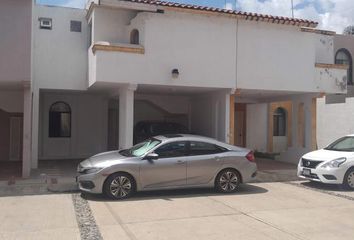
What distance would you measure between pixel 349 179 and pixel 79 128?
11.4 meters

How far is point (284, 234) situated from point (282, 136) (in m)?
16.0

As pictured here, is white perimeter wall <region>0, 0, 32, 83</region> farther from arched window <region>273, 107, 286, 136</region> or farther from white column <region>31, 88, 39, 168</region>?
arched window <region>273, 107, 286, 136</region>

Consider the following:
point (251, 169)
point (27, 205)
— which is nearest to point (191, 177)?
point (251, 169)

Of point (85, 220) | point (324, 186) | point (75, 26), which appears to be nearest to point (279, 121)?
point (324, 186)

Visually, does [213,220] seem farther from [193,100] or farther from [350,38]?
[350,38]

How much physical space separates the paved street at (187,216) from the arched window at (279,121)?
11.3m

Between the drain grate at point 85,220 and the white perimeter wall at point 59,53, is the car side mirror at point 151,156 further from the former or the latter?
the white perimeter wall at point 59,53

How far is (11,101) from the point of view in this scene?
56.3 feet

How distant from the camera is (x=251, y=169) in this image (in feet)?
37.8

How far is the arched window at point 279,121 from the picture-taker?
74.7 feet

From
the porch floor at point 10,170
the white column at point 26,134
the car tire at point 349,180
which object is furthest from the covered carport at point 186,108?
the porch floor at point 10,170

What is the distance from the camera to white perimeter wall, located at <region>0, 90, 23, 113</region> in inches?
670

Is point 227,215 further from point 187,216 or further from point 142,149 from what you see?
point 142,149

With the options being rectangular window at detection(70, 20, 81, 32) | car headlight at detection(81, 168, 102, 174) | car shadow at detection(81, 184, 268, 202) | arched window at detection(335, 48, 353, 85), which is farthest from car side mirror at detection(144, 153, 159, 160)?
arched window at detection(335, 48, 353, 85)
